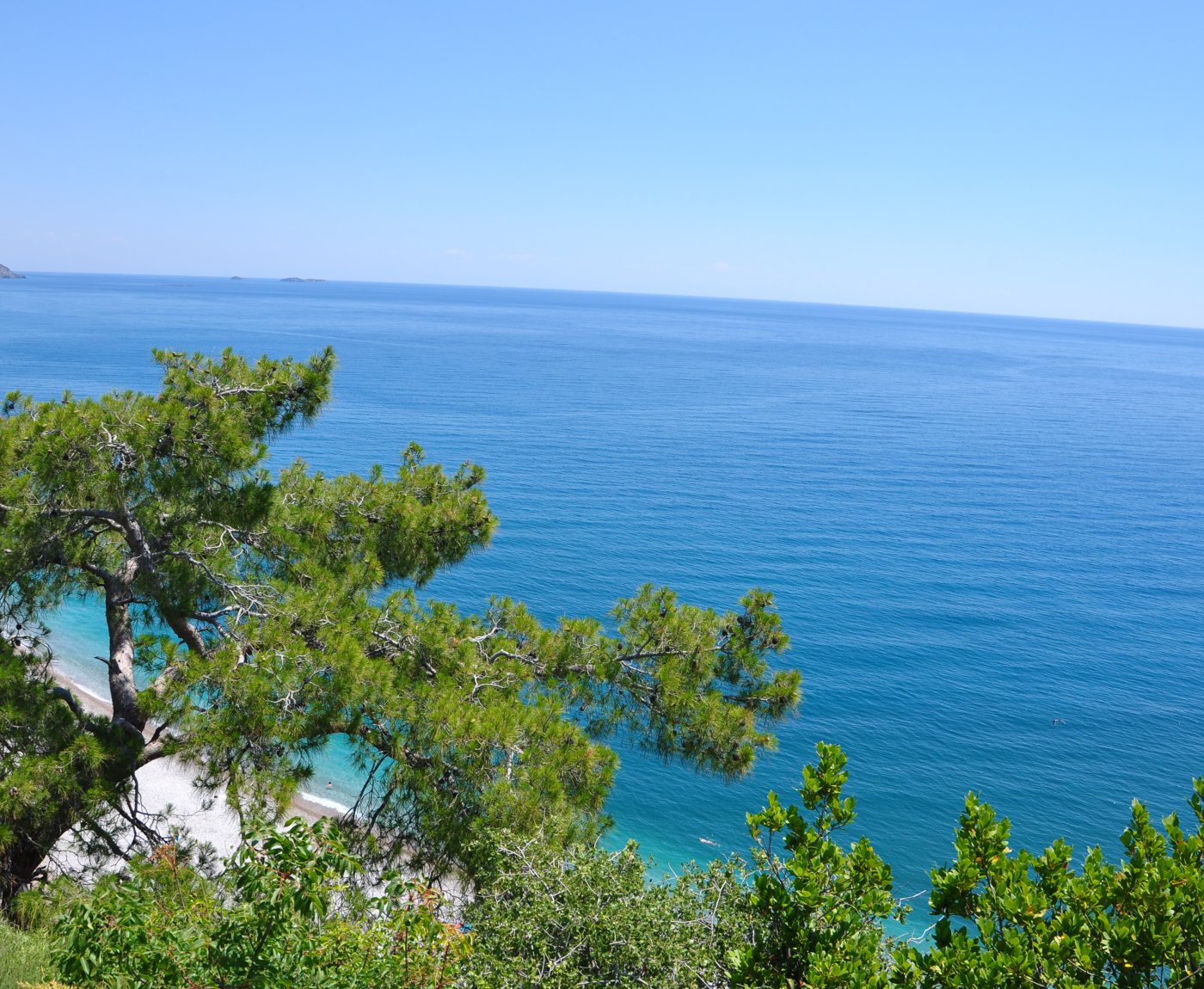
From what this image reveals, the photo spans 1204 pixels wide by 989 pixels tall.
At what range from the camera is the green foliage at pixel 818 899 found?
5.91m

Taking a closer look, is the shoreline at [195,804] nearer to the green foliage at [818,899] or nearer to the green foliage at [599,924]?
the green foliage at [599,924]

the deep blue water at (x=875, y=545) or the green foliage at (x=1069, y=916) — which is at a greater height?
the green foliage at (x=1069, y=916)

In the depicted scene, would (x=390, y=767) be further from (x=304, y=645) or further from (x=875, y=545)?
(x=875, y=545)

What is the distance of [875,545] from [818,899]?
38.7 metres

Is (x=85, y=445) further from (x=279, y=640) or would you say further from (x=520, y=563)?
(x=520, y=563)

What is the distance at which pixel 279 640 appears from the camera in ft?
32.8

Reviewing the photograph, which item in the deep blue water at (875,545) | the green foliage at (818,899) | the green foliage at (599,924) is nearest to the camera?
the green foliage at (818,899)

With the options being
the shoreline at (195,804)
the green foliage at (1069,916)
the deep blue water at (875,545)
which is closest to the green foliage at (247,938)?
the green foliage at (1069,916)

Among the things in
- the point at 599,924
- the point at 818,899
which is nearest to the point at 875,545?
the point at 599,924

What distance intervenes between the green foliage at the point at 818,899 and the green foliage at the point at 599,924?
0.84 m

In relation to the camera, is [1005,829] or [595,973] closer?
[1005,829]

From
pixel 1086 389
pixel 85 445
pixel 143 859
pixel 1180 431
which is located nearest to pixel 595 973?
pixel 143 859

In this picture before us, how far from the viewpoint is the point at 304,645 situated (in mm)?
10055

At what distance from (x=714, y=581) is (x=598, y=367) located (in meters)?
71.8
